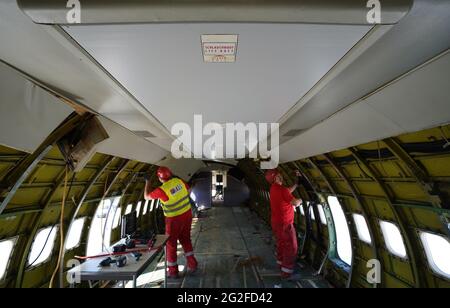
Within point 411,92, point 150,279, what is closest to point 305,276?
point 150,279

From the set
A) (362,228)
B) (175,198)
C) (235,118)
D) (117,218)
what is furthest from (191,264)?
(235,118)

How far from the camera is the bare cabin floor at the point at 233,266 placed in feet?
17.9

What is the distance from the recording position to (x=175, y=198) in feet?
18.5

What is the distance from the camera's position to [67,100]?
237 cm

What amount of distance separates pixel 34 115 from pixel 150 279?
5224 millimetres

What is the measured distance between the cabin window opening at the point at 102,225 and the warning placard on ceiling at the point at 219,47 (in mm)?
6528

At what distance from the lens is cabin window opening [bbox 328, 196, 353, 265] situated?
19.4 feet

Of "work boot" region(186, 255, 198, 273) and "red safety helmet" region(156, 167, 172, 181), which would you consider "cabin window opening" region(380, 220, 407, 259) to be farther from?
"red safety helmet" region(156, 167, 172, 181)

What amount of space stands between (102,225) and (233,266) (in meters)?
4.32

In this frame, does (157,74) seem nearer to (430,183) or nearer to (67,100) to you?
(67,100)

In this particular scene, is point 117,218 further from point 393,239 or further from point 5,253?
point 393,239

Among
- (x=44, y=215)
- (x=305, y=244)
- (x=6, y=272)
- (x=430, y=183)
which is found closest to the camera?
(x=430, y=183)

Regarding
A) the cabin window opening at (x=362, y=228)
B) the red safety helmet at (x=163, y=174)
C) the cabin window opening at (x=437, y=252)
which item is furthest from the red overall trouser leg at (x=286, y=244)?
the red safety helmet at (x=163, y=174)

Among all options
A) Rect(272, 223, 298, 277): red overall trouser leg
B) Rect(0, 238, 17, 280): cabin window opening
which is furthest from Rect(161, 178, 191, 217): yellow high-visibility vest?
Rect(0, 238, 17, 280): cabin window opening
